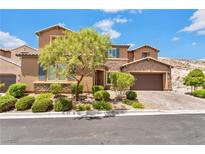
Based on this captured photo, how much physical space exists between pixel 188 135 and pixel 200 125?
7.67ft

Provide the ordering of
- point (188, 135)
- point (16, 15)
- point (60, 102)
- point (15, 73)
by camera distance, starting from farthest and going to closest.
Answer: point (15, 73) < point (60, 102) < point (16, 15) < point (188, 135)

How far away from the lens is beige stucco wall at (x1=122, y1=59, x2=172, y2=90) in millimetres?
25297

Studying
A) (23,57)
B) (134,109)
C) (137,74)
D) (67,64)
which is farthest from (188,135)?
(137,74)

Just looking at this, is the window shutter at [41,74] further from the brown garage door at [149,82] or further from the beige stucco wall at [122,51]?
the brown garage door at [149,82]

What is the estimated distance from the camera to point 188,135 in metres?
7.84

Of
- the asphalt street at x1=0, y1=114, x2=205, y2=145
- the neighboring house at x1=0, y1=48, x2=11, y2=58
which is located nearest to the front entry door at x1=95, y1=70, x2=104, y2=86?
the asphalt street at x1=0, y1=114, x2=205, y2=145

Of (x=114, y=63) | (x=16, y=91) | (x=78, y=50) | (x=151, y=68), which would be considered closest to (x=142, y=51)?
(x=151, y=68)

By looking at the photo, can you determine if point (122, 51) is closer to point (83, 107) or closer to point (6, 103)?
point (83, 107)

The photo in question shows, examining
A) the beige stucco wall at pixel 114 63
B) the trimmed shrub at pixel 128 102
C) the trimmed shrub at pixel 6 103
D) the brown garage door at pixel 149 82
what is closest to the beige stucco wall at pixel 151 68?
the brown garage door at pixel 149 82

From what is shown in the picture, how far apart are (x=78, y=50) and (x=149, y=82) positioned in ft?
54.5

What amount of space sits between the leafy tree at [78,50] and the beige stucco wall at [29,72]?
6.18m

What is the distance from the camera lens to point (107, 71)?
990 inches
